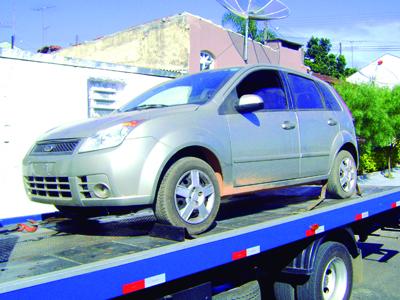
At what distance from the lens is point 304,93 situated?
551 centimetres

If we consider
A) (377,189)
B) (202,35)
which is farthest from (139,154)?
(202,35)

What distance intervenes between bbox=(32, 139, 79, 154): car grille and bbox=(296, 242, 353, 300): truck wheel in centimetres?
233

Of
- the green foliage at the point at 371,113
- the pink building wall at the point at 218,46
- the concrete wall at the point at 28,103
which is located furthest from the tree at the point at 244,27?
the concrete wall at the point at 28,103

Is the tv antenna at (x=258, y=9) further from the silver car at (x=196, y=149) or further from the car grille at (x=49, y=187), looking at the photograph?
the car grille at (x=49, y=187)

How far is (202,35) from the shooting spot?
16.0 meters

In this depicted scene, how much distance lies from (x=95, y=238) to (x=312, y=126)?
9.04ft

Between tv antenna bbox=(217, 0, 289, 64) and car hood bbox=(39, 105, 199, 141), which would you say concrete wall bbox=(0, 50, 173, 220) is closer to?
car hood bbox=(39, 105, 199, 141)

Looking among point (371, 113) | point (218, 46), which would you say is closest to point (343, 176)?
point (371, 113)

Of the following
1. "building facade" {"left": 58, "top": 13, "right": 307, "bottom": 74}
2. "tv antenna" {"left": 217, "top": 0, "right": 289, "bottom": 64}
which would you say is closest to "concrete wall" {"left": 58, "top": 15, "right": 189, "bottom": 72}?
"building facade" {"left": 58, "top": 13, "right": 307, "bottom": 74}

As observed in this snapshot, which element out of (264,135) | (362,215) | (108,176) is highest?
(264,135)

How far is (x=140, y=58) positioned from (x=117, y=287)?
588 inches

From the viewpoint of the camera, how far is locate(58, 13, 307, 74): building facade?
15523 mm

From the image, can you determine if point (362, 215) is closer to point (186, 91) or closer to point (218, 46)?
point (186, 91)

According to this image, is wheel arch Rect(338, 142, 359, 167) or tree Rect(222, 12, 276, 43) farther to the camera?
tree Rect(222, 12, 276, 43)
